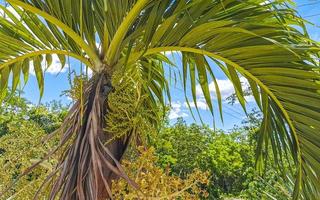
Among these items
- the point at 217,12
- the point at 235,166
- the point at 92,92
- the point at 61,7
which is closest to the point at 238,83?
the point at 217,12

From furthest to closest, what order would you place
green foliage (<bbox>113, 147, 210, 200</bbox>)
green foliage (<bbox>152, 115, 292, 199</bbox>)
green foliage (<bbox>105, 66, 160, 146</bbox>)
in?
green foliage (<bbox>152, 115, 292, 199</bbox>), green foliage (<bbox>105, 66, 160, 146</bbox>), green foliage (<bbox>113, 147, 210, 200</bbox>)

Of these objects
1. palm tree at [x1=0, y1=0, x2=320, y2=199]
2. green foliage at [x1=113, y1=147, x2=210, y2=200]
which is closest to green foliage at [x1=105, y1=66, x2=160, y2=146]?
palm tree at [x1=0, y1=0, x2=320, y2=199]

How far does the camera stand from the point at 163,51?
1.99 m

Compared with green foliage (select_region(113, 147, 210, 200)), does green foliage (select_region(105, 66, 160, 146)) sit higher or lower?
higher

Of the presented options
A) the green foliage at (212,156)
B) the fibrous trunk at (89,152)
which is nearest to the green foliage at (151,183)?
the fibrous trunk at (89,152)

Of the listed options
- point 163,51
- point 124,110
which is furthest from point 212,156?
point 124,110

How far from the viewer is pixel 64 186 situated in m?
1.77

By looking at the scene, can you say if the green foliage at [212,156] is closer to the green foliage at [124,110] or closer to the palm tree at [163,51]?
the palm tree at [163,51]

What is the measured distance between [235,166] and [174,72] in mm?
4760

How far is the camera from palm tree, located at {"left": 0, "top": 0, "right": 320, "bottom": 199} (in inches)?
69.3

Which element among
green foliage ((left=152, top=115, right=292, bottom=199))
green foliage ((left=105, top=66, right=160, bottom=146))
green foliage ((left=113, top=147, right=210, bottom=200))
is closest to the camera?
green foliage ((left=113, top=147, right=210, bottom=200))

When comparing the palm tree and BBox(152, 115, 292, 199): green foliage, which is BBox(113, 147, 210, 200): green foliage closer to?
the palm tree

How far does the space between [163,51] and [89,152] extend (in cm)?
54

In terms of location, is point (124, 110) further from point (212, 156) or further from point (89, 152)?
point (212, 156)
